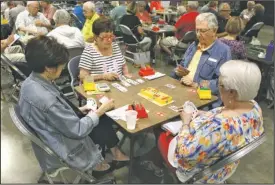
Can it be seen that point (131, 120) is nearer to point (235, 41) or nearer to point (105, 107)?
point (105, 107)

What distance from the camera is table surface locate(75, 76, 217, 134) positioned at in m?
1.85

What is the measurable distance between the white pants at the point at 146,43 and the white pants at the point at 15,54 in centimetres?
224

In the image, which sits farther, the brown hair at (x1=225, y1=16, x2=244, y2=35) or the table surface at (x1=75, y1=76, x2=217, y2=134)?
the brown hair at (x1=225, y1=16, x2=244, y2=35)

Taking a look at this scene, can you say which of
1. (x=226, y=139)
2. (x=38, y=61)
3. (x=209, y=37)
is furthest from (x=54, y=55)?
(x=209, y=37)

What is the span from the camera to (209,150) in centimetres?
146

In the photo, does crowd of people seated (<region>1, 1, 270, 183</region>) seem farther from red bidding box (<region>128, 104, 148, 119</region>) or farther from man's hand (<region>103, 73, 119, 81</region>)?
red bidding box (<region>128, 104, 148, 119</region>)

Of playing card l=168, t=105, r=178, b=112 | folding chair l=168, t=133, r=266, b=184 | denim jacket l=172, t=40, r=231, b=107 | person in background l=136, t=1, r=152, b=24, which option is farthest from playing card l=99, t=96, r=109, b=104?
person in background l=136, t=1, r=152, b=24

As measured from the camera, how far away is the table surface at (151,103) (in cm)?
185

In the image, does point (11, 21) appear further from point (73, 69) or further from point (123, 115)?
point (123, 115)

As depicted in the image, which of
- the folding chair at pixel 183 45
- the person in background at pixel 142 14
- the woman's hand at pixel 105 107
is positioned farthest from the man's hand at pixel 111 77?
the person in background at pixel 142 14

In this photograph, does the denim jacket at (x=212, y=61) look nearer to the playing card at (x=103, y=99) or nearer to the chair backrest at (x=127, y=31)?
the playing card at (x=103, y=99)

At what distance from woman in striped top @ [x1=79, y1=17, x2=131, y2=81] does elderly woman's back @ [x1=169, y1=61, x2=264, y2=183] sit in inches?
48.7

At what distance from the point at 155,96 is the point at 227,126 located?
2.72 feet

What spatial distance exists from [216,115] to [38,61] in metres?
1.09
